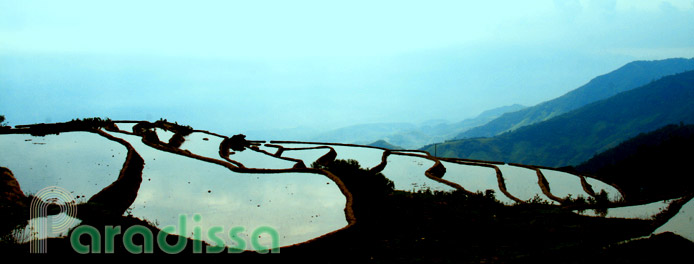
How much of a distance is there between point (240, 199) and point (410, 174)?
15.8m

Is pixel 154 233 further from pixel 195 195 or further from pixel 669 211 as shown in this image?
pixel 669 211

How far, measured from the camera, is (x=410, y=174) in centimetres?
3106

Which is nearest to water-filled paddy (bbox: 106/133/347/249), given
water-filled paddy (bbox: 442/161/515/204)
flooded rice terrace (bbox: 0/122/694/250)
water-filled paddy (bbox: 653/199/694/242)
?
flooded rice terrace (bbox: 0/122/694/250)

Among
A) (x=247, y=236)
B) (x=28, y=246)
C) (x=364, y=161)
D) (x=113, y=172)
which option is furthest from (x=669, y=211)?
(x=113, y=172)

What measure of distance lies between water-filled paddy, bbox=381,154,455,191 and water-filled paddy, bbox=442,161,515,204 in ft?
5.65

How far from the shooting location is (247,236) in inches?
535

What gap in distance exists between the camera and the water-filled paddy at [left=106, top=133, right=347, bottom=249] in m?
15.0

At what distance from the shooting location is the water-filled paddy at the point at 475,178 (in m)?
26.7

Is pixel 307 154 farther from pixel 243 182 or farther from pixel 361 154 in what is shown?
pixel 243 182

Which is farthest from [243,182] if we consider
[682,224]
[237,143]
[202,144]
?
[682,224]

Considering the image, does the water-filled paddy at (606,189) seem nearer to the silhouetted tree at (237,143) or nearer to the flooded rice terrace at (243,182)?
the flooded rice terrace at (243,182)

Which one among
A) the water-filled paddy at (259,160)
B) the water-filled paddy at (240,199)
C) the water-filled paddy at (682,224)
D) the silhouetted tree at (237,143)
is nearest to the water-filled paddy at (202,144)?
the silhouetted tree at (237,143)

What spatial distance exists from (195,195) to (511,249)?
12.7m

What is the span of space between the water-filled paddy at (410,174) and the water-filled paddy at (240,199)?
262 inches
